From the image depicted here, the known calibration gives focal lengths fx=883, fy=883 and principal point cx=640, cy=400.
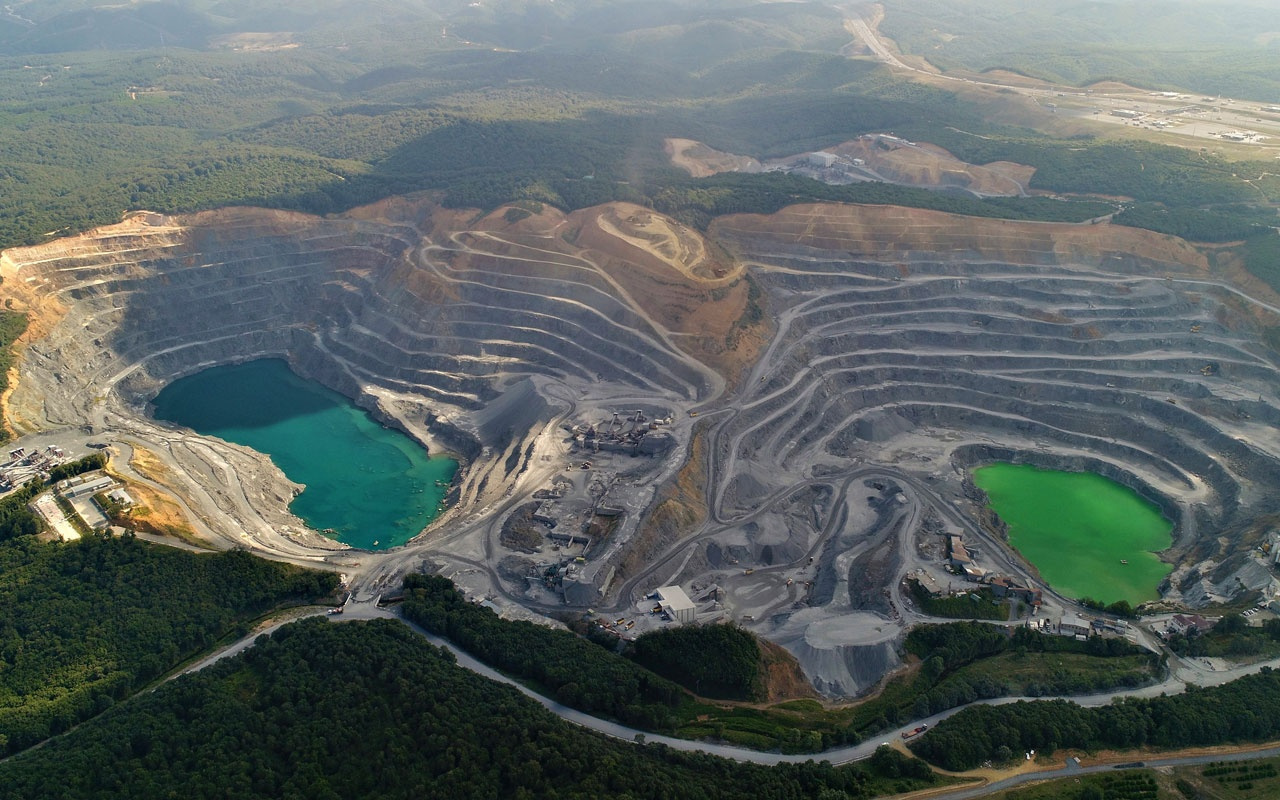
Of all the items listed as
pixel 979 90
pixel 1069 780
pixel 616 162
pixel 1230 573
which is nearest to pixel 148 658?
pixel 1069 780

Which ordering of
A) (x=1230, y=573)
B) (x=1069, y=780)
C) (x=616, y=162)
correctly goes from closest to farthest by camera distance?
1. (x=1069, y=780)
2. (x=1230, y=573)
3. (x=616, y=162)

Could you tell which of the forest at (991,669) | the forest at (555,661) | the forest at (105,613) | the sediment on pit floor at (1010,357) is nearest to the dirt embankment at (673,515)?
the sediment on pit floor at (1010,357)

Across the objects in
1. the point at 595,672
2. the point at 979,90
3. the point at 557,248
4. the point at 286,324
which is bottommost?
the point at 286,324

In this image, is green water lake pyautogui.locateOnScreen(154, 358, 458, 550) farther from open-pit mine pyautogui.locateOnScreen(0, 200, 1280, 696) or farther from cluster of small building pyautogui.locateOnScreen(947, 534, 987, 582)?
cluster of small building pyautogui.locateOnScreen(947, 534, 987, 582)

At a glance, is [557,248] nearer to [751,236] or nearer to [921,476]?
[751,236]

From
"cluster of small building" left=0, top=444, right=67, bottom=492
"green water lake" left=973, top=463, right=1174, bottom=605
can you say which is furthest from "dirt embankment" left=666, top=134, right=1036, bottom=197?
"cluster of small building" left=0, top=444, right=67, bottom=492
